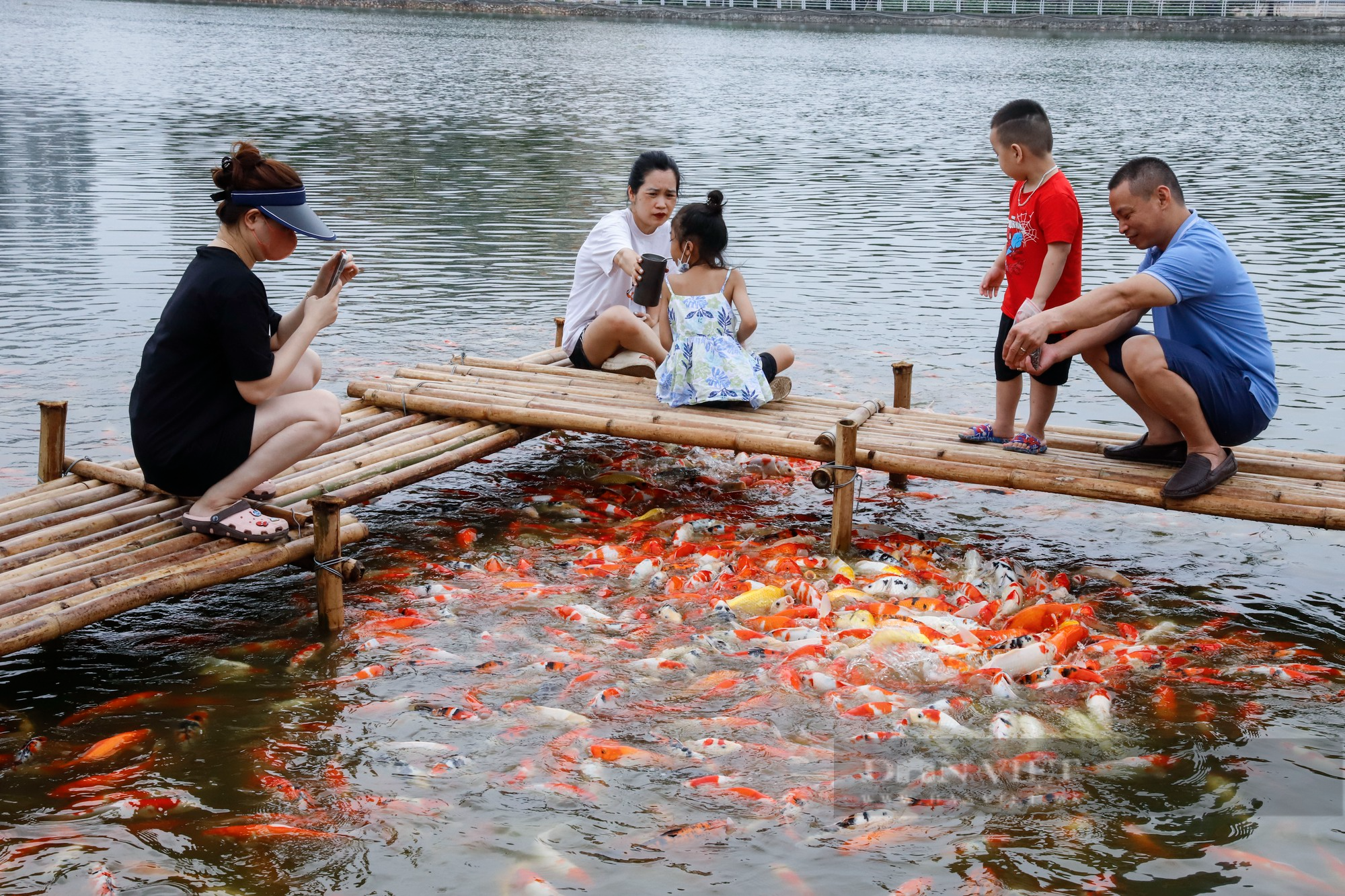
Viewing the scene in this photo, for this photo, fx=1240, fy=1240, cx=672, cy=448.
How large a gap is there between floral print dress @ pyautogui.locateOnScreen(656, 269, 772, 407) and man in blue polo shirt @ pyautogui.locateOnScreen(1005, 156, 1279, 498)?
6.63 feet

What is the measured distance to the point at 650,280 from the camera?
8.68 meters

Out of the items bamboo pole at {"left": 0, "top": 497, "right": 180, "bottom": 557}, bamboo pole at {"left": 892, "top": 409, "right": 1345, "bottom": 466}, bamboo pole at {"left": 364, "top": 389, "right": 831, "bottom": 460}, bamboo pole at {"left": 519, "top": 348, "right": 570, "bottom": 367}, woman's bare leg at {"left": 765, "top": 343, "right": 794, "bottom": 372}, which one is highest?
woman's bare leg at {"left": 765, "top": 343, "right": 794, "bottom": 372}

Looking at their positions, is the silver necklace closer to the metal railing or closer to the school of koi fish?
the school of koi fish

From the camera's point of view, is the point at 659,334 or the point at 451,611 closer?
the point at 451,611

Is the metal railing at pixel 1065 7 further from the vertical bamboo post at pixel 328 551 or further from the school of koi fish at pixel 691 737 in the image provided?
the vertical bamboo post at pixel 328 551

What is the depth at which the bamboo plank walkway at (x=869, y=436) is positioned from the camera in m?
6.96

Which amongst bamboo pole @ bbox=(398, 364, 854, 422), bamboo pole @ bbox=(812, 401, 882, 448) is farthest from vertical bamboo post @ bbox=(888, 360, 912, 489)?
bamboo pole @ bbox=(812, 401, 882, 448)

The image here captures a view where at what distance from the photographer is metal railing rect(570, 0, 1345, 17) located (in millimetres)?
78562

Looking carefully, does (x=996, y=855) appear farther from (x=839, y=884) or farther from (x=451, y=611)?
(x=451, y=611)

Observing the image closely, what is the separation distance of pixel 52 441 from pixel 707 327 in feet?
13.8

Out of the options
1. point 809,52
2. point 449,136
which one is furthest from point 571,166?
point 809,52

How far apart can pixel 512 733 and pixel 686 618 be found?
1515 mm

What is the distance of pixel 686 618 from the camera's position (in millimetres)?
6973

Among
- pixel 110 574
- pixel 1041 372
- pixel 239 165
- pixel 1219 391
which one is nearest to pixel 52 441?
pixel 110 574
